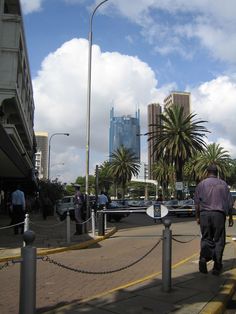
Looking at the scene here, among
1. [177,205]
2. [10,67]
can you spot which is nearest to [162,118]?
[177,205]

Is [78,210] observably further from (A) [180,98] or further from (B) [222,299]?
(A) [180,98]

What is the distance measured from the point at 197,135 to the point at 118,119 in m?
59.9

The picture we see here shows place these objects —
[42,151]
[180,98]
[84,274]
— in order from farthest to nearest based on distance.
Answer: [42,151] → [180,98] → [84,274]

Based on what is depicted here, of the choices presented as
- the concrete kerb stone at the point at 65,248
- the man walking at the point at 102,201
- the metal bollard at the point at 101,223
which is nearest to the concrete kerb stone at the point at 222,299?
the concrete kerb stone at the point at 65,248

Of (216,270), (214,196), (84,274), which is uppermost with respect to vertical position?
(214,196)

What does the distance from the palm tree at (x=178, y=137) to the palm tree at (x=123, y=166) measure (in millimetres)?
35739

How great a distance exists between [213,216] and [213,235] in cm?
35

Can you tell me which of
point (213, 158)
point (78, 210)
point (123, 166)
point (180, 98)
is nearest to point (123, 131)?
point (180, 98)

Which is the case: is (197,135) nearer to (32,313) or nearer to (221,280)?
(221,280)

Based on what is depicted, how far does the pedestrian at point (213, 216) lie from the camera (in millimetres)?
7988

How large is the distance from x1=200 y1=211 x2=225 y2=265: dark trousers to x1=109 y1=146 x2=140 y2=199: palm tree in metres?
80.0

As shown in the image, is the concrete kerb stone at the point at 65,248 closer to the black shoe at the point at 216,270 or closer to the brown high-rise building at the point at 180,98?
the black shoe at the point at 216,270

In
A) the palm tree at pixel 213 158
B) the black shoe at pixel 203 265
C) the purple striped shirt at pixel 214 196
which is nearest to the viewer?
the purple striped shirt at pixel 214 196

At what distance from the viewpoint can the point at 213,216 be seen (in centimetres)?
801
